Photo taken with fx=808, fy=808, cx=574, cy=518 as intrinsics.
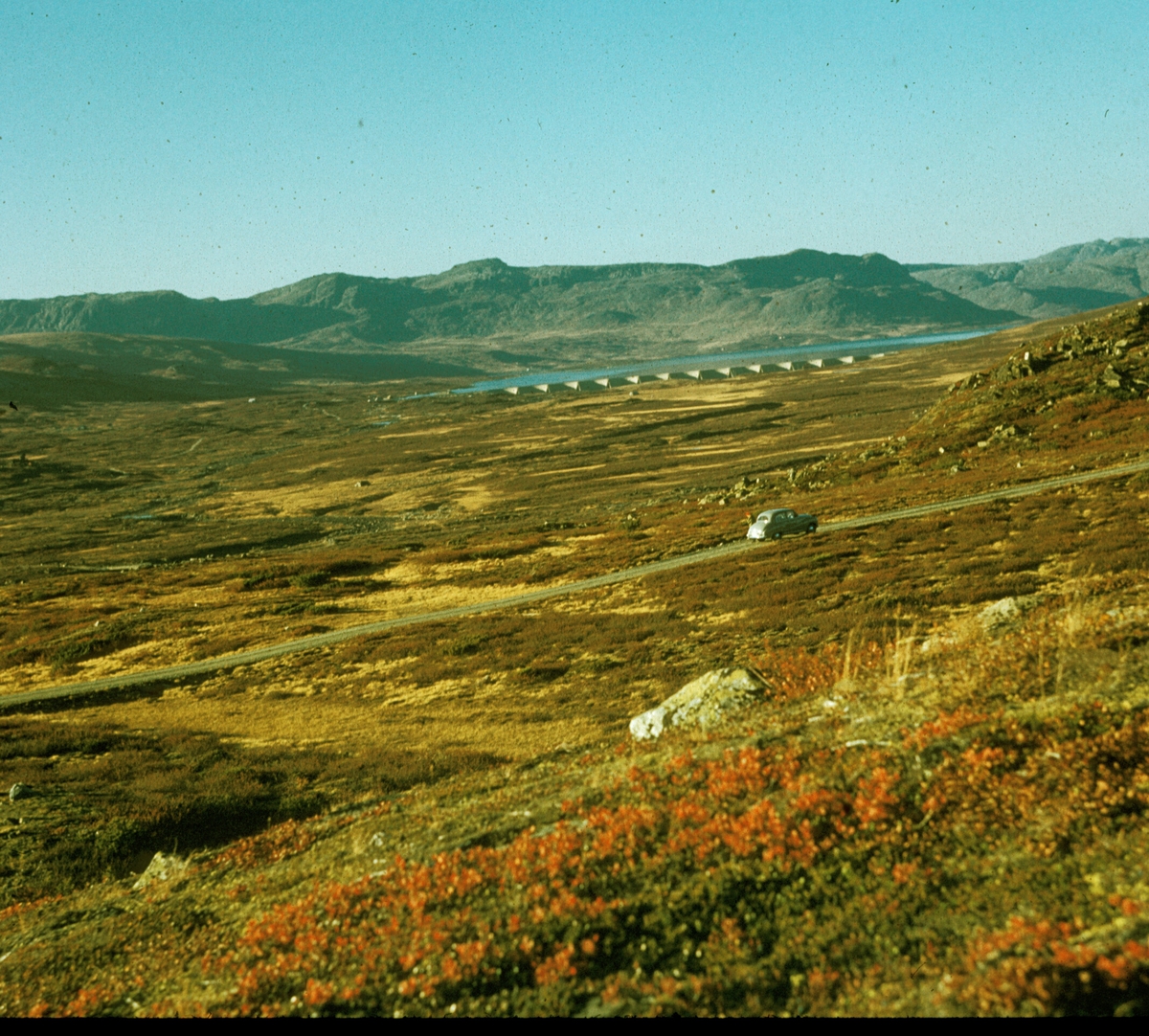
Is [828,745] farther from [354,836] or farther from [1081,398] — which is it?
[1081,398]

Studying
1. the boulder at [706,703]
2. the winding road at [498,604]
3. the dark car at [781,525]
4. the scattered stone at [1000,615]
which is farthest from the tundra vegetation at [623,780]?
the dark car at [781,525]

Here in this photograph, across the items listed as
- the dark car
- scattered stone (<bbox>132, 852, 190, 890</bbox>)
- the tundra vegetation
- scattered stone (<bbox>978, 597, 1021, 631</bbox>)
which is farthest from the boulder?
the dark car

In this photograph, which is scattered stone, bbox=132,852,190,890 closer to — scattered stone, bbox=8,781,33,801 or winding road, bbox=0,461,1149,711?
scattered stone, bbox=8,781,33,801

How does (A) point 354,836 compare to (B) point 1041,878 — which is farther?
(A) point 354,836

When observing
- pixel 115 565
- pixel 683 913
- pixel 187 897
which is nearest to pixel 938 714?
pixel 683 913

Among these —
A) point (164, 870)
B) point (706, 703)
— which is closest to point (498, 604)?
point (706, 703)

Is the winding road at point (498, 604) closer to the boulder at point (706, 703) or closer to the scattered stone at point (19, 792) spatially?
the scattered stone at point (19, 792)
